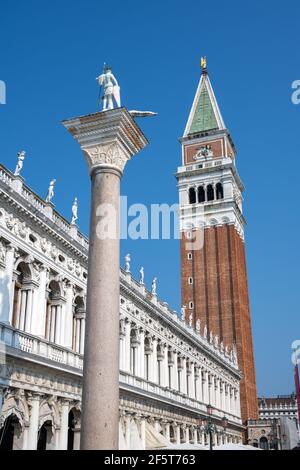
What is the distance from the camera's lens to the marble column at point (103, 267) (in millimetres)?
9094

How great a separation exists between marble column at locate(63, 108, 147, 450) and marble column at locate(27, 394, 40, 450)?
10.7 metres

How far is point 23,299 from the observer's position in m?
20.9

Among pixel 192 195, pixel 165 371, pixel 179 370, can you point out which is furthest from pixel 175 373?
pixel 192 195

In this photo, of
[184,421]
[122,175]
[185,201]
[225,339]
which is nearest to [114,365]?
[122,175]

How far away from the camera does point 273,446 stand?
200ft

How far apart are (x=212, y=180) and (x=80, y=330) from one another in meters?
46.8

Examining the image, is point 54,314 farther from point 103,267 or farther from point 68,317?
point 103,267

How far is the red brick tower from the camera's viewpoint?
6431 cm

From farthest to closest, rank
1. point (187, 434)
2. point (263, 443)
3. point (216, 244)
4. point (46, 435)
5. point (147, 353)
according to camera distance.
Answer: point (216, 244) → point (263, 443) → point (187, 434) → point (147, 353) → point (46, 435)

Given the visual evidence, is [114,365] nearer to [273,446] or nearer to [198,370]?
[198,370]

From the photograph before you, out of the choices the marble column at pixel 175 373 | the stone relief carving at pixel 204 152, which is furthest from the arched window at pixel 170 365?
the stone relief carving at pixel 204 152

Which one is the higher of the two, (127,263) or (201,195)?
(201,195)

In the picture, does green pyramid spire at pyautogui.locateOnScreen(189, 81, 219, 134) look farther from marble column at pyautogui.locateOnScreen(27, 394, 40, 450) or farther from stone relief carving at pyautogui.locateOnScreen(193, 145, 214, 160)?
marble column at pyautogui.locateOnScreen(27, 394, 40, 450)

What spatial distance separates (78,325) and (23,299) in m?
4.63
